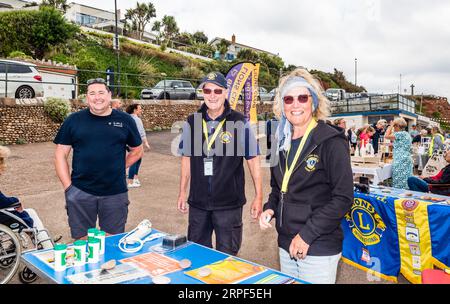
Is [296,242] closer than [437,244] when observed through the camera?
Yes

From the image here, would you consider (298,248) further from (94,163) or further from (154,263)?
(94,163)

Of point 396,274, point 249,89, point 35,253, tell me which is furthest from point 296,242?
point 249,89

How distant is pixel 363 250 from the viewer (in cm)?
458

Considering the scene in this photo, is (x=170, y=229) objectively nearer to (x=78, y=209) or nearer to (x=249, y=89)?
(x=78, y=209)

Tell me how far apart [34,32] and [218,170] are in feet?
87.5

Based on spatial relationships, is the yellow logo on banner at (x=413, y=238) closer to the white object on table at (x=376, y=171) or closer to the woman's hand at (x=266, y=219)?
the woman's hand at (x=266, y=219)

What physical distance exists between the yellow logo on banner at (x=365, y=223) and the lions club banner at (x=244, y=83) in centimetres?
730

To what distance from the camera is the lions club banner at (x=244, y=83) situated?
11.6 metres

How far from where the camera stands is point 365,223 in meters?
4.54

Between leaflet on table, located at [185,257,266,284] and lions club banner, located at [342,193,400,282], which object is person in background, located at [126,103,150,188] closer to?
lions club banner, located at [342,193,400,282]

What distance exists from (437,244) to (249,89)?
8.77 meters

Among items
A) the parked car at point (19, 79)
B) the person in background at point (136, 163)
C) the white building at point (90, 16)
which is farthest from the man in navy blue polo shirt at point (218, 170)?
the white building at point (90, 16)

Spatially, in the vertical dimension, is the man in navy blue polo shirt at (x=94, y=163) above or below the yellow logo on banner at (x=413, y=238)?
above

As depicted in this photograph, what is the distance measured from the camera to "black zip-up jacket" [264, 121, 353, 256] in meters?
2.23
